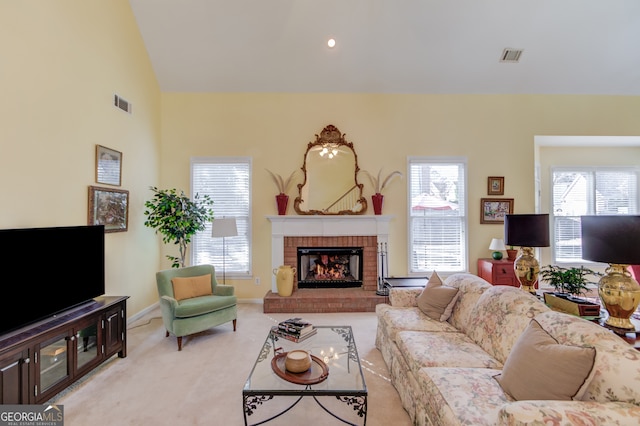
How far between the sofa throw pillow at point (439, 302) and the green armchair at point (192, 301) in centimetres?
235

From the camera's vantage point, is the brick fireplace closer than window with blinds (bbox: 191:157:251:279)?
Yes

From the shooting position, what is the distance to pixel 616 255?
1.77 metres

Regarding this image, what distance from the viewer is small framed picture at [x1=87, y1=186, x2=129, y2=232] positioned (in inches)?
129

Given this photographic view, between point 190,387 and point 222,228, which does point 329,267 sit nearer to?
point 222,228

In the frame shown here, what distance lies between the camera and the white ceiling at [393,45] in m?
3.77

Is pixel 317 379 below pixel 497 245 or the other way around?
below

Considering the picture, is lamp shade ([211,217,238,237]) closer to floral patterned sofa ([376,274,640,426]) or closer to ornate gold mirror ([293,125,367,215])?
ornate gold mirror ([293,125,367,215])

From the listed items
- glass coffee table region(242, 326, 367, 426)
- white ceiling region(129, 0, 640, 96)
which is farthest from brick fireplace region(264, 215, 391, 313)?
white ceiling region(129, 0, 640, 96)

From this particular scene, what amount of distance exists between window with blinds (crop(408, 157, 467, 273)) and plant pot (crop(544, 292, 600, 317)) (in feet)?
7.87

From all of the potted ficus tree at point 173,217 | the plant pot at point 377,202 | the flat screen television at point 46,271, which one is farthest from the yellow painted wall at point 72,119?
the plant pot at point 377,202

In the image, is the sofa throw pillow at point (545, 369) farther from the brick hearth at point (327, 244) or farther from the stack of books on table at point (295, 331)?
the brick hearth at point (327, 244)

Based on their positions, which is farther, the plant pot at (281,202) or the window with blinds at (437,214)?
the window with blinds at (437,214)

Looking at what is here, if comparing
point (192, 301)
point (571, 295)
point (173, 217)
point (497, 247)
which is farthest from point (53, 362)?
point (497, 247)

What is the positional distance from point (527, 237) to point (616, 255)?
889 millimetres
